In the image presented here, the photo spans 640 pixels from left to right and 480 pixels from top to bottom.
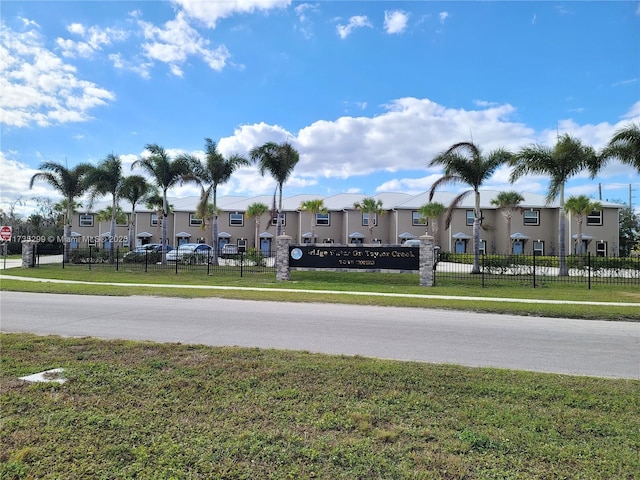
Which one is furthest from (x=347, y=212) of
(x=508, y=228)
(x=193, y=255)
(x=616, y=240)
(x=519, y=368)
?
(x=519, y=368)

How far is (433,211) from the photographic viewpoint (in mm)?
42500

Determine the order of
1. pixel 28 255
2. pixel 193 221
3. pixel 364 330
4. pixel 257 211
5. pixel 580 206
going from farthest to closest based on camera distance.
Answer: pixel 193 221 < pixel 257 211 < pixel 580 206 < pixel 28 255 < pixel 364 330

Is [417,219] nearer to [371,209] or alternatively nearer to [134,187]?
[371,209]

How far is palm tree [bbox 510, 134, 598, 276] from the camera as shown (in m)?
23.0

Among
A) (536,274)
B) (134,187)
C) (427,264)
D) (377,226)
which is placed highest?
(134,187)

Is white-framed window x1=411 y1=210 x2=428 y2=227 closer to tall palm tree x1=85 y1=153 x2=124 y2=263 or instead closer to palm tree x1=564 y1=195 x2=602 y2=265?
palm tree x1=564 y1=195 x2=602 y2=265

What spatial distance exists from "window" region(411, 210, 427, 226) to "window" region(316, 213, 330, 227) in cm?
979

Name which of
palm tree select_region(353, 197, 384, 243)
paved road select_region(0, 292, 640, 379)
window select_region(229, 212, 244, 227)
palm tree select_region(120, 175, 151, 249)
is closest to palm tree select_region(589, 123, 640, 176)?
paved road select_region(0, 292, 640, 379)

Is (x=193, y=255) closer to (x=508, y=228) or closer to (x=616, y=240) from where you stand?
(x=508, y=228)

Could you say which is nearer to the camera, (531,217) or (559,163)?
(559,163)

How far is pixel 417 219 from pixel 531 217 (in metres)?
11.7

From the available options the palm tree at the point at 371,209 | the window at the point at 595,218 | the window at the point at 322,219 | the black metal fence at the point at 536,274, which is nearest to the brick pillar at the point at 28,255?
the black metal fence at the point at 536,274

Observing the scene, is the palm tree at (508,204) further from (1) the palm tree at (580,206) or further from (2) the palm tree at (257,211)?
(2) the palm tree at (257,211)

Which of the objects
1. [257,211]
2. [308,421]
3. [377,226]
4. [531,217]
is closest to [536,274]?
[531,217]
